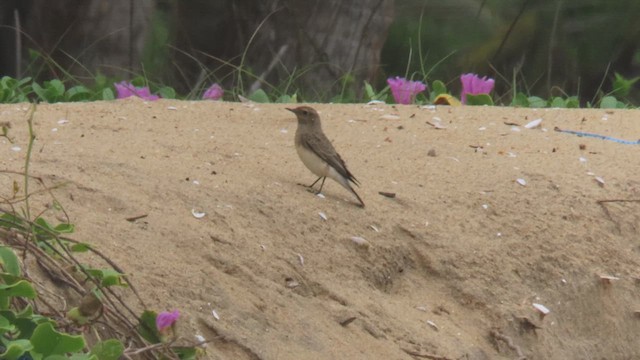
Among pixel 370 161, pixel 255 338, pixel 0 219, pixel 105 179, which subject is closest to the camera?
pixel 0 219

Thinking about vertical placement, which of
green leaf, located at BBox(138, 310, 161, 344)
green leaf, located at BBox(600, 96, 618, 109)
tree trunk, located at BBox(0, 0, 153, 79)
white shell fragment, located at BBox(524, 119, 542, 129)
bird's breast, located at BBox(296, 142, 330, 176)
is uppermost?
green leaf, located at BBox(138, 310, 161, 344)

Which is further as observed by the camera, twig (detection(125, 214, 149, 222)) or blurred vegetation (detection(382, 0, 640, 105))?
blurred vegetation (detection(382, 0, 640, 105))

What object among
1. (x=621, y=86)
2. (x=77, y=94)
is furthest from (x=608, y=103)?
(x=77, y=94)

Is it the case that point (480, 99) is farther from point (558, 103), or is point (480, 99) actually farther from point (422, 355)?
point (422, 355)

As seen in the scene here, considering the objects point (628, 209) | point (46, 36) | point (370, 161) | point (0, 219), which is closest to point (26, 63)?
point (46, 36)

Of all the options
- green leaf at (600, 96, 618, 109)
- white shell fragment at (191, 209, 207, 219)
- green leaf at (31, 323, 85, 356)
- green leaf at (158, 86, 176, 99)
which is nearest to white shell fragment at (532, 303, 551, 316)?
white shell fragment at (191, 209, 207, 219)

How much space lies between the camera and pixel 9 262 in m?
3.42

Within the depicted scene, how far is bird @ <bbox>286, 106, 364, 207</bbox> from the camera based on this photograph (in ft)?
17.3

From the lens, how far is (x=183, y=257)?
14.2 ft

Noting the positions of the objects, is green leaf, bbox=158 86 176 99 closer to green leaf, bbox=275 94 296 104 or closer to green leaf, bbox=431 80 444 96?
green leaf, bbox=275 94 296 104

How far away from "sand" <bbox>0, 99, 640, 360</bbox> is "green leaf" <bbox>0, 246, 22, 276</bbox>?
452 millimetres

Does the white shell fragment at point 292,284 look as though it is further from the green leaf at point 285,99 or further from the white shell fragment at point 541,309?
the green leaf at point 285,99

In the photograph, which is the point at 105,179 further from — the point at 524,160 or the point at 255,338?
the point at 524,160

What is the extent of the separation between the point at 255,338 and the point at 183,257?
1.18 ft
